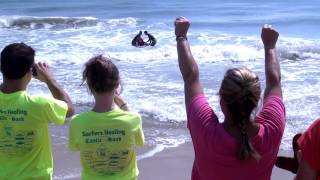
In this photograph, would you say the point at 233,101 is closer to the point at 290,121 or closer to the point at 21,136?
the point at 21,136

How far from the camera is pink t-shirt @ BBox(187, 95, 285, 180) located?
286 centimetres

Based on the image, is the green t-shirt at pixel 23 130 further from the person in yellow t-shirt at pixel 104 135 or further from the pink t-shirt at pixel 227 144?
the pink t-shirt at pixel 227 144

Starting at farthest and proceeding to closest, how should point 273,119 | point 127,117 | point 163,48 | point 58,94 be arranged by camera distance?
point 163,48 < point 58,94 < point 127,117 < point 273,119

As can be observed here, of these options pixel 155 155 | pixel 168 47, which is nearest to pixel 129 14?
pixel 168 47

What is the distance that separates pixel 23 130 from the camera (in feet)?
11.6

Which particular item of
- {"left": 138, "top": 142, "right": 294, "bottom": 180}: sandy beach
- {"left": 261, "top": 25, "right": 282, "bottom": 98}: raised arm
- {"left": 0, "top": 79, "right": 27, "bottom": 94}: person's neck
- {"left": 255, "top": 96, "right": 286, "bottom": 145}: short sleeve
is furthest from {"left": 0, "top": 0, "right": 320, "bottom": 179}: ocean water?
{"left": 255, "top": 96, "right": 286, "bottom": 145}: short sleeve

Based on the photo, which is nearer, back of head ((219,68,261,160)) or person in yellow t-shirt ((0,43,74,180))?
back of head ((219,68,261,160))

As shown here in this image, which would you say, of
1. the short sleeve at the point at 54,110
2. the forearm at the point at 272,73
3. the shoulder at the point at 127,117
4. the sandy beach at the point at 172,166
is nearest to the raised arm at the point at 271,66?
the forearm at the point at 272,73

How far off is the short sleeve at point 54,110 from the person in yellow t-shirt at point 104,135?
183 millimetres

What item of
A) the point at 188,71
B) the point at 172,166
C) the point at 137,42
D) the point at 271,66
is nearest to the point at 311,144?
the point at 271,66

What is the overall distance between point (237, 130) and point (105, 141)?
2.62 feet

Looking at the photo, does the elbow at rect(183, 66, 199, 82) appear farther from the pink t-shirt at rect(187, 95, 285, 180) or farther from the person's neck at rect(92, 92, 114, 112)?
the person's neck at rect(92, 92, 114, 112)

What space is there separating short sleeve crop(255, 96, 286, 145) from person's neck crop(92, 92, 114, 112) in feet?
2.67

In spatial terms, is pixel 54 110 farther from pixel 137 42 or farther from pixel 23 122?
pixel 137 42
